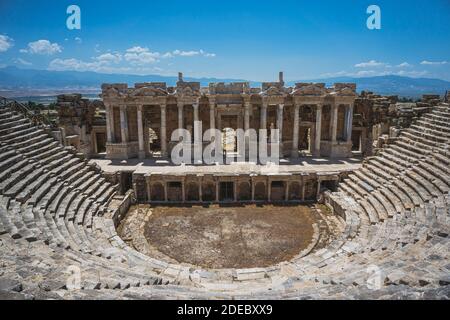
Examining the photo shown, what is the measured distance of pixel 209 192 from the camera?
62.0ft

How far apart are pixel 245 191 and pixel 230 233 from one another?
4.87 metres

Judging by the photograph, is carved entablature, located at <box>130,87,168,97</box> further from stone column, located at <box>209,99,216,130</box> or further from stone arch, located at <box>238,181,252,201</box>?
stone arch, located at <box>238,181,252,201</box>

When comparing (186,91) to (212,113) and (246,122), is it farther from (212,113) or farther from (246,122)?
(246,122)

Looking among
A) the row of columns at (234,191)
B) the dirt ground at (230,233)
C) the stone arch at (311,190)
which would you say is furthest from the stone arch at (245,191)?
the stone arch at (311,190)

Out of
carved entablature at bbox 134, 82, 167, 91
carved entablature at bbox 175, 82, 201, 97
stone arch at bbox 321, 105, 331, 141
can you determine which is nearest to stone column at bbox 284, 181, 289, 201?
stone arch at bbox 321, 105, 331, 141

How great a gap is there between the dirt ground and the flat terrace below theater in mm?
1154

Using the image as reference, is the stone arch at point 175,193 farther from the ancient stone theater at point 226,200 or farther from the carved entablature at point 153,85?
the carved entablature at point 153,85

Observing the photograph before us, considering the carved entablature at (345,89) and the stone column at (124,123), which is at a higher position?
the carved entablature at (345,89)

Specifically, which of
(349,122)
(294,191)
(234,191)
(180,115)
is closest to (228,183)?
(234,191)

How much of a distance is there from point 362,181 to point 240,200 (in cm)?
698

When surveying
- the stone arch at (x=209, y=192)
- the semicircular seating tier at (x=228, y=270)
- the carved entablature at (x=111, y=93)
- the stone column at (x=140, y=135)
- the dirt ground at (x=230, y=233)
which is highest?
the carved entablature at (x=111, y=93)

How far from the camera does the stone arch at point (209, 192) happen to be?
18.7m

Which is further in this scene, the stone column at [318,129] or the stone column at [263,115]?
the stone column at [318,129]

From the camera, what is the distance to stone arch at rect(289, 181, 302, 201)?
18.8 m
